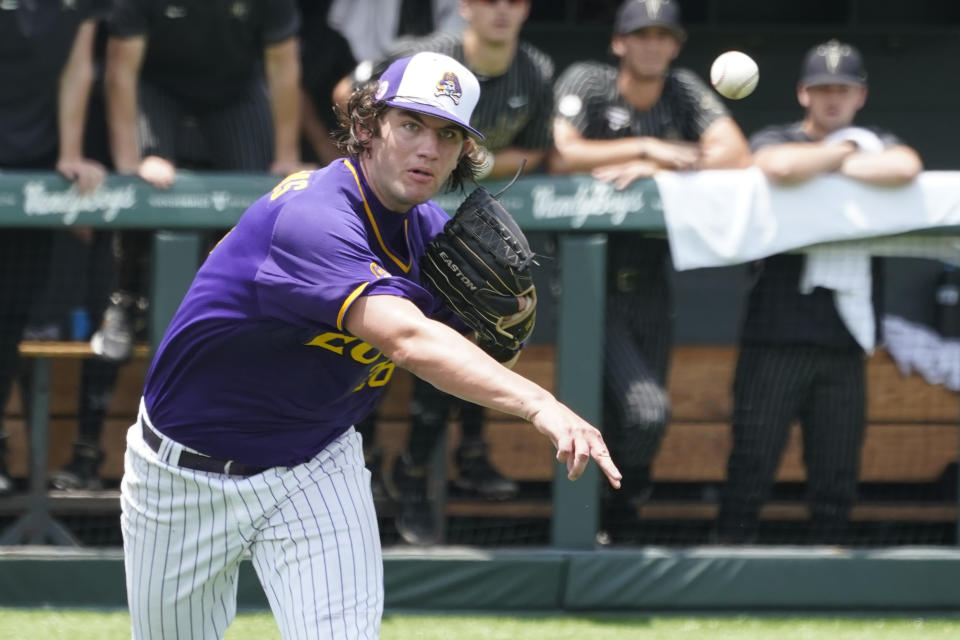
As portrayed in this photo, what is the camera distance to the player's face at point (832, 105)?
16.6 feet

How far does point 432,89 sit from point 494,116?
2.10 meters

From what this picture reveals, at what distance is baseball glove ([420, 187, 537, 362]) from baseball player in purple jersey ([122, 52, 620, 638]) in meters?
0.06

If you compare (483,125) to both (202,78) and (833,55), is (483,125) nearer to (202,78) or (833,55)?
(202,78)

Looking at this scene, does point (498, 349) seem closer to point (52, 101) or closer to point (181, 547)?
point (181, 547)

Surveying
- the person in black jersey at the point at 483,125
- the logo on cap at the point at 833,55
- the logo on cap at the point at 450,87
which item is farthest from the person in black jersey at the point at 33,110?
the logo on cap at the point at 833,55

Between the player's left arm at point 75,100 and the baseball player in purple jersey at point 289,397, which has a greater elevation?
the player's left arm at point 75,100

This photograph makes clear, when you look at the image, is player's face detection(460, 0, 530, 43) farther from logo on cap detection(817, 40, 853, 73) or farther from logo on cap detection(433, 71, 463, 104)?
logo on cap detection(433, 71, 463, 104)

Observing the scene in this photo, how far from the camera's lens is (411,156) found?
9.34ft

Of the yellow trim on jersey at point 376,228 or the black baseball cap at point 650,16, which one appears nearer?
the yellow trim on jersey at point 376,228

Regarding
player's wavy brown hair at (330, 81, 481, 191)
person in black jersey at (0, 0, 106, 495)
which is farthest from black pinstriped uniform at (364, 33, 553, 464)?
player's wavy brown hair at (330, 81, 481, 191)

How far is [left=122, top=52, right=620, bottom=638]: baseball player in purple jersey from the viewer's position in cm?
283

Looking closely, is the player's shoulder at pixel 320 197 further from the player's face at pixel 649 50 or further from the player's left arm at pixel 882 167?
the player's left arm at pixel 882 167

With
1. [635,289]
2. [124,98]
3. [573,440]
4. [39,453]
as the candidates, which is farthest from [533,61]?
[573,440]

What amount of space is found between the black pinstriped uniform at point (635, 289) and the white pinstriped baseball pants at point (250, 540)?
1.83 m
